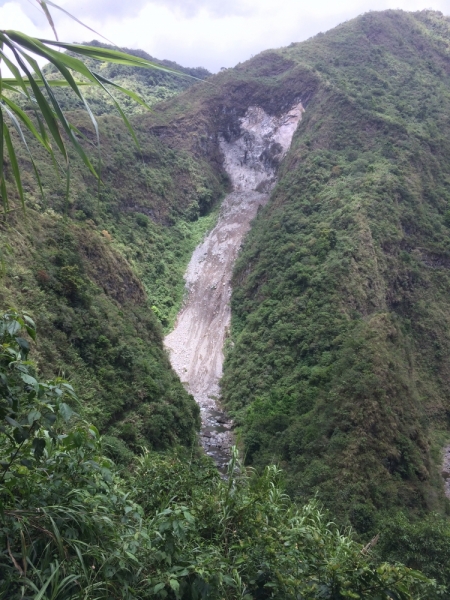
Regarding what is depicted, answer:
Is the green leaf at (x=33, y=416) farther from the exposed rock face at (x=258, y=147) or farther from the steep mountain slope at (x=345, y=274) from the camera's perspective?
the exposed rock face at (x=258, y=147)

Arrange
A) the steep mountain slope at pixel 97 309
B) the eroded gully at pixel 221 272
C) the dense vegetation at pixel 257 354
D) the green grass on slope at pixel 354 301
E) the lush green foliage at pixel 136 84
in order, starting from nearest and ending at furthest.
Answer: the dense vegetation at pixel 257 354
the steep mountain slope at pixel 97 309
the green grass on slope at pixel 354 301
the eroded gully at pixel 221 272
the lush green foliage at pixel 136 84

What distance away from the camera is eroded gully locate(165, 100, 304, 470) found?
29.8 metres

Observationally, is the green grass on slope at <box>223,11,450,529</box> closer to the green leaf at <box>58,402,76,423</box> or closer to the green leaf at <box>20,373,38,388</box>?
the green leaf at <box>58,402,76,423</box>

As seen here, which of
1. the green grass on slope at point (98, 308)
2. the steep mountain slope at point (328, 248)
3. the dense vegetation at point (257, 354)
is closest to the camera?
the dense vegetation at point (257, 354)

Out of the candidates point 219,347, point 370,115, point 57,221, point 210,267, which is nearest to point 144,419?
point 57,221

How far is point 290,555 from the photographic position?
3340 millimetres

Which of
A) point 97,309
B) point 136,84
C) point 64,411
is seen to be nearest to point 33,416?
point 64,411

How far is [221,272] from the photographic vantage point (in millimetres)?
44688

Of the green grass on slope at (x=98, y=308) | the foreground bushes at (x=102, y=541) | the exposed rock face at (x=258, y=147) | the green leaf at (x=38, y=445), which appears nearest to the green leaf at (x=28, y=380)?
the foreground bushes at (x=102, y=541)

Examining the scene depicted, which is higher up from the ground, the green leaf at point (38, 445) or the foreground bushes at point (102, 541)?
the green leaf at point (38, 445)

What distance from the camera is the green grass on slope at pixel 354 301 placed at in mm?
19531

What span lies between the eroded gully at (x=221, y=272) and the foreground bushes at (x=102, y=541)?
19.6 metres

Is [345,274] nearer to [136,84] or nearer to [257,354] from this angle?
[257,354]

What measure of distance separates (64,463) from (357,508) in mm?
15882
